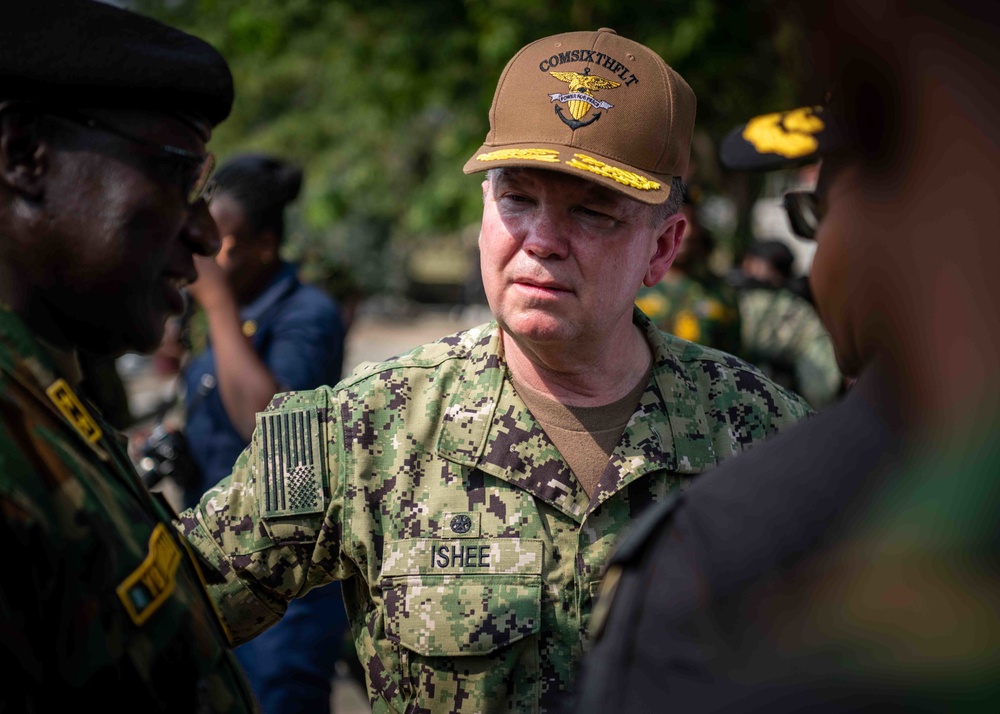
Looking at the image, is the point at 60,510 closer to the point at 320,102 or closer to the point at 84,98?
the point at 84,98

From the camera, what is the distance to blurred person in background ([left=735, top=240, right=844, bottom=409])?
622 cm

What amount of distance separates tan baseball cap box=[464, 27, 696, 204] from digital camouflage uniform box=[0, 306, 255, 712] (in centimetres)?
98

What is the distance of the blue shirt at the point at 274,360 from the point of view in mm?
3613

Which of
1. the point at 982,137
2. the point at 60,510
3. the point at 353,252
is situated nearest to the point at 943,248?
the point at 982,137

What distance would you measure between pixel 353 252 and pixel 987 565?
23910 mm

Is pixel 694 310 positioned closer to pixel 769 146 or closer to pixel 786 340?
pixel 786 340

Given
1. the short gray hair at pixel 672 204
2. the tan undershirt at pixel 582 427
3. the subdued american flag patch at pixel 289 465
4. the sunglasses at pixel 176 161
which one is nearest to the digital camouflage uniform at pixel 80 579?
the sunglasses at pixel 176 161

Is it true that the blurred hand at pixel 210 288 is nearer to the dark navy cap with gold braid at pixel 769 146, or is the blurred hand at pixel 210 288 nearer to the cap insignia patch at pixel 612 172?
the dark navy cap with gold braid at pixel 769 146

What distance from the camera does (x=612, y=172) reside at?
2.02 m

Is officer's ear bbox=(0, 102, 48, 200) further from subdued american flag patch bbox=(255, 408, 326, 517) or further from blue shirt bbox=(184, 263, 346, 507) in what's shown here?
blue shirt bbox=(184, 263, 346, 507)

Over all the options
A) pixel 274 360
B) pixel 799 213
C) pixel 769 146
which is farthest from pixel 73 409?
pixel 769 146

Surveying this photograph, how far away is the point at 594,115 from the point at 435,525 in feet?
2.95

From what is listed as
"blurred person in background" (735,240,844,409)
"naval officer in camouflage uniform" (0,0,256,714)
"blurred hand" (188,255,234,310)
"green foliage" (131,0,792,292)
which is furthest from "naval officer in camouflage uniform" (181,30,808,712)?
"blurred person in background" (735,240,844,409)

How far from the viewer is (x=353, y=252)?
24297 mm
